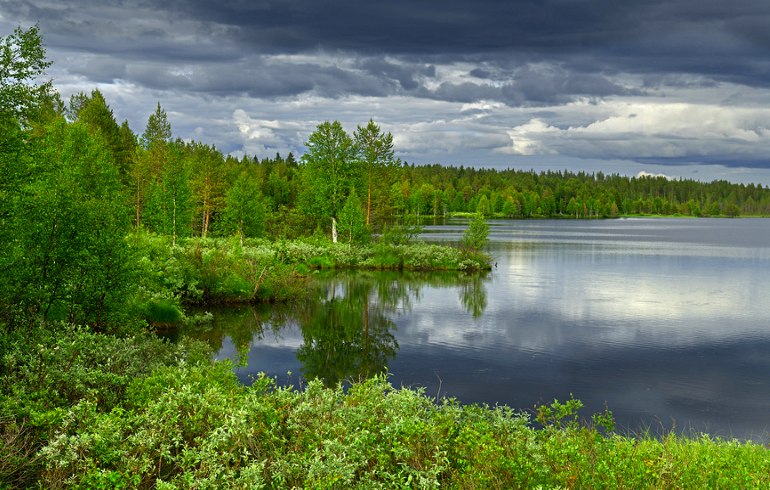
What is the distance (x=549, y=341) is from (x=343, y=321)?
27.7ft

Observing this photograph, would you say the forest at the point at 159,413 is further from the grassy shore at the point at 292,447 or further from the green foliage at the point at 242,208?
the green foliage at the point at 242,208

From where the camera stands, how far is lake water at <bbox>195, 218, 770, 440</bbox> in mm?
13984

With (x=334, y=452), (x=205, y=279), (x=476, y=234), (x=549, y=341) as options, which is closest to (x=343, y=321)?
(x=205, y=279)

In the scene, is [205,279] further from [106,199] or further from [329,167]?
[329,167]

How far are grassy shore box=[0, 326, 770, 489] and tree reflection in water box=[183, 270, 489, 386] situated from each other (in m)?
4.67

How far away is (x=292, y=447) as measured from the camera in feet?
21.5

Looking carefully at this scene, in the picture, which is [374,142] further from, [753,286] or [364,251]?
[753,286]

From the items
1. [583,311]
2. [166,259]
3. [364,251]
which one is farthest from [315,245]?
[583,311]

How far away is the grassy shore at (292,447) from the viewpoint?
5719 millimetres

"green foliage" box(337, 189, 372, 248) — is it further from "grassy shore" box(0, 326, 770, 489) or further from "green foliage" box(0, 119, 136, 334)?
"grassy shore" box(0, 326, 770, 489)

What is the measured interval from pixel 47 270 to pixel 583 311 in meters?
22.0

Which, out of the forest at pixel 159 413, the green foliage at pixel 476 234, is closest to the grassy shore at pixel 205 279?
the forest at pixel 159 413

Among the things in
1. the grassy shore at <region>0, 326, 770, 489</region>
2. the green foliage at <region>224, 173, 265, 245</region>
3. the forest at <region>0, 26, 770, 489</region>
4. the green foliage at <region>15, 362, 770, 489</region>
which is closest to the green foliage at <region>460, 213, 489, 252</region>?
the green foliage at <region>224, 173, 265, 245</region>

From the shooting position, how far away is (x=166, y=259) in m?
24.8
